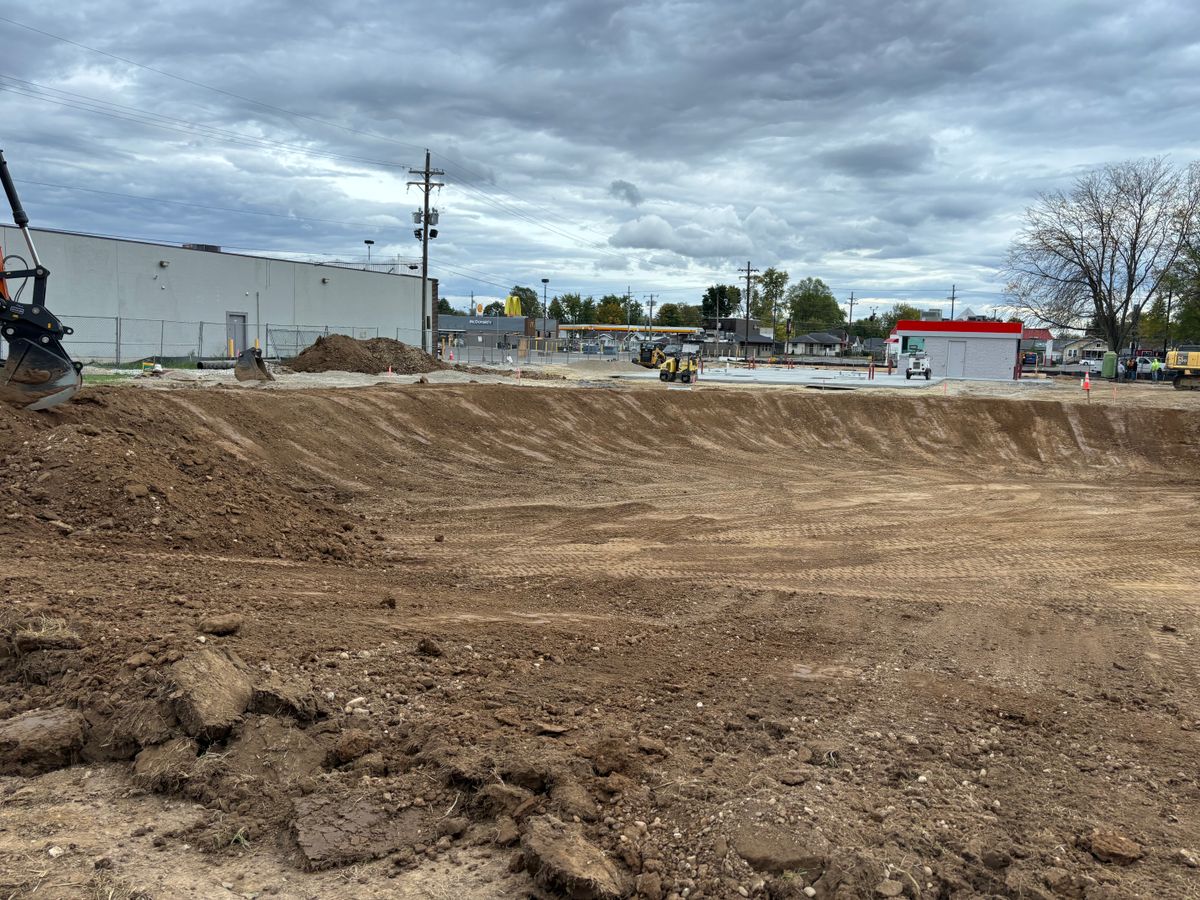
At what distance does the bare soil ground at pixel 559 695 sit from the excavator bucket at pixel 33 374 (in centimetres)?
44

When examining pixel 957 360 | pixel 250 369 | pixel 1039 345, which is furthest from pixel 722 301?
pixel 250 369

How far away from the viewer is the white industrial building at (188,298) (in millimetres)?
35062

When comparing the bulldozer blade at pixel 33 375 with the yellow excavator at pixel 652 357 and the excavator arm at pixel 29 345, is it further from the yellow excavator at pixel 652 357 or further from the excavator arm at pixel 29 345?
the yellow excavator at pixel 652 357

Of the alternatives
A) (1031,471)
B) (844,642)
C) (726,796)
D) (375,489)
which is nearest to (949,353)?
(1031,471)

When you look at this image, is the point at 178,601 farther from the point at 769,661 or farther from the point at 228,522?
the point at 769,661

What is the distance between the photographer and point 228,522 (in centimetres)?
937

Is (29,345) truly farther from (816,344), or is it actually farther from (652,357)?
(816,344)

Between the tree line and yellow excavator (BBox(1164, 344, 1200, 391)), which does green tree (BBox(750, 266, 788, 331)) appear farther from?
yellow excavator (BBox(1164, 344, 1200, 391))

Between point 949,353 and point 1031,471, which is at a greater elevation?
point 949,353

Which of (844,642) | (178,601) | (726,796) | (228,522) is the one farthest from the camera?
(228,522)

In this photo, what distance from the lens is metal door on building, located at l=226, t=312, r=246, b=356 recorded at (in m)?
42.0

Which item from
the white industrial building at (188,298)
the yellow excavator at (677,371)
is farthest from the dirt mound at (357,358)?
the yellow excavator at (677,371)

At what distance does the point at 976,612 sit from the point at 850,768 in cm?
429

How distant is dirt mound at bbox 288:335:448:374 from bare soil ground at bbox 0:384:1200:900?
20.1m
